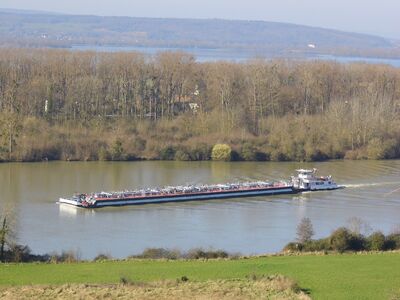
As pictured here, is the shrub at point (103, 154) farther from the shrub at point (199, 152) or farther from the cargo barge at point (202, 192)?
the cargo barge at point (202, 192)

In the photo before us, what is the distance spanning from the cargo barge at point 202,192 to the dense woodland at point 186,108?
178 inches

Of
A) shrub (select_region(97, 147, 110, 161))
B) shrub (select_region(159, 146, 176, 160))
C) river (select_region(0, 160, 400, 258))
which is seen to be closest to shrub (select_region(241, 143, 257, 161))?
river (select_region(0, 160, 400, 258))

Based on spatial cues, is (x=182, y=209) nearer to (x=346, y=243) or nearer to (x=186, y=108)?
(x=346, y=243)

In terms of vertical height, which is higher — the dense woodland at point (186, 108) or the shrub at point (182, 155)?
the dense woodland at point (186, 108)

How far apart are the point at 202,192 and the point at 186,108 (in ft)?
38.8

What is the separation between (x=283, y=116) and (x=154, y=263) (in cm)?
1976

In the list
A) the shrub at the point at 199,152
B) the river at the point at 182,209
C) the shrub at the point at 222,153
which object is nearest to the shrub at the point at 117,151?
the river at the point at 182,209

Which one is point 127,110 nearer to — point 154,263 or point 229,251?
point 229,251

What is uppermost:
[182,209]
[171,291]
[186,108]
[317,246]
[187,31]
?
[187,31]

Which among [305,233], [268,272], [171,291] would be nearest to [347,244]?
[305,233]

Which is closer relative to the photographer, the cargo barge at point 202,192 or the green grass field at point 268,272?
the green grass field at point 268,272

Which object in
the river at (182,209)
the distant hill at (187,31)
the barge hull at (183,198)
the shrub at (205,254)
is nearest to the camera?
the shrub at (205,254)

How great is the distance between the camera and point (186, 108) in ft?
109

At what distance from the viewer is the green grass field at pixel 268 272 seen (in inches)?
432
